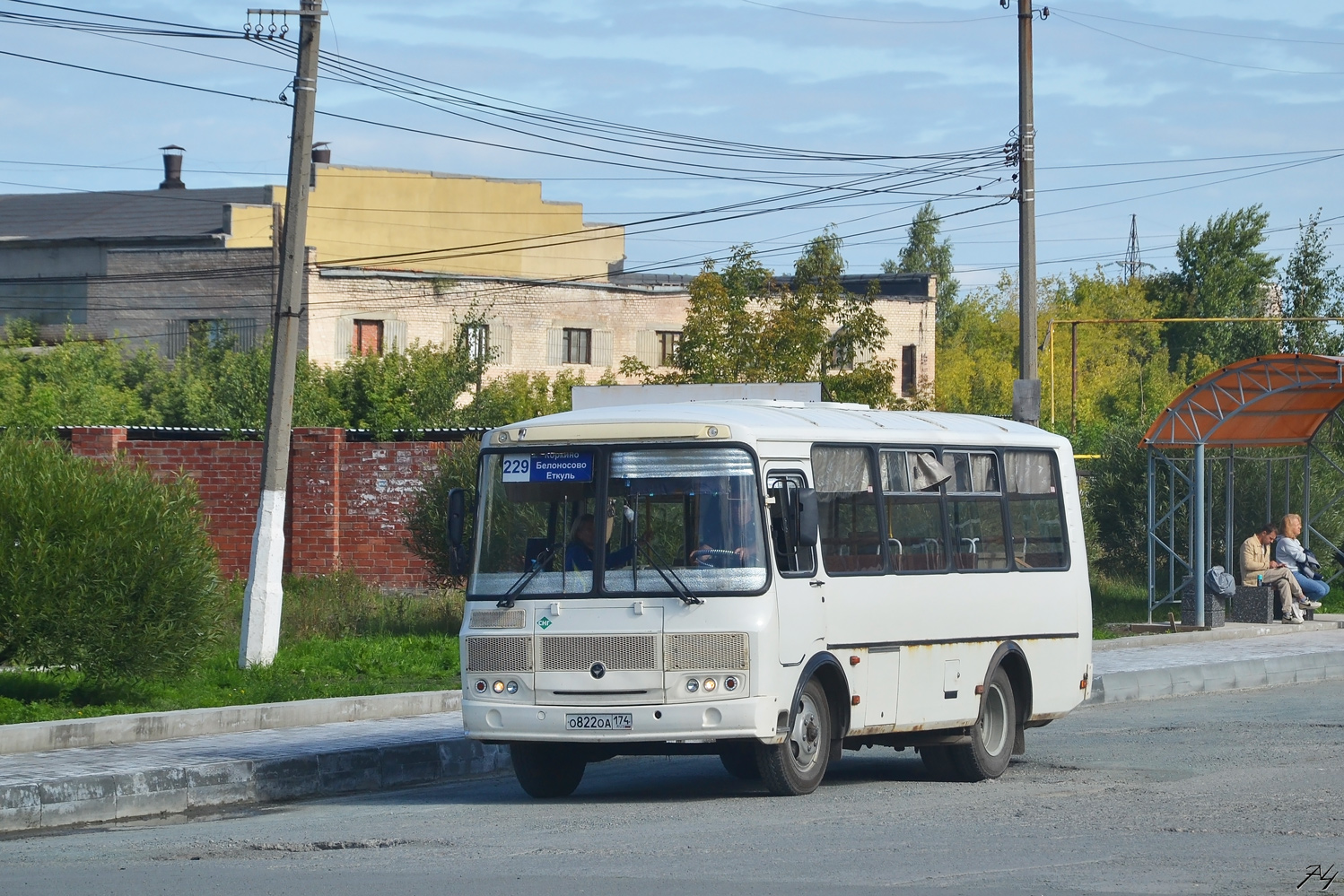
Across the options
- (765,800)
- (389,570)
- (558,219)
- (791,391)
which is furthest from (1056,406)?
(765,800)

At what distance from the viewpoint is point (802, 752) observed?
1133cm

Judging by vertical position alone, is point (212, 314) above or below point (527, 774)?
above

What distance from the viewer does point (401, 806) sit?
11367 mm

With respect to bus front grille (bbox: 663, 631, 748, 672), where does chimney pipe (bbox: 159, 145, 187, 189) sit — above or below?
above

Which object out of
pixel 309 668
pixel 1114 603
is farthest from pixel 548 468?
pixel 1114 603

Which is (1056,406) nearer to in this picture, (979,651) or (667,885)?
(979,651)

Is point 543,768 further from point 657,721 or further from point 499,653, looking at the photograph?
point 657,721

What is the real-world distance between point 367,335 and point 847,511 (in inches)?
1621

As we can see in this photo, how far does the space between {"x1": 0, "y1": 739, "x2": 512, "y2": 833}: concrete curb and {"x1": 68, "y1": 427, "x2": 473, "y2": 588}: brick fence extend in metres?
15.1

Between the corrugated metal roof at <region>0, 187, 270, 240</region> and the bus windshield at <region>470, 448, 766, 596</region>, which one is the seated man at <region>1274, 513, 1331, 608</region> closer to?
the bus windshield at <region>470, 448, 766, 596</region>

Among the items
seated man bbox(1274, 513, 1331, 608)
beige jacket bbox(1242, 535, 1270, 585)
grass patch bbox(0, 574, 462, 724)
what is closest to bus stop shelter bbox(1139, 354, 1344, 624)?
beige jacket bbox(1242, 535, 1270, 585)

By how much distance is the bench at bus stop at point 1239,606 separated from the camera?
2452 cm

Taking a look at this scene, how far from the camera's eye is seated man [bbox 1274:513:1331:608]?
25.8 metres

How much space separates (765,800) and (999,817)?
1.56 meters
